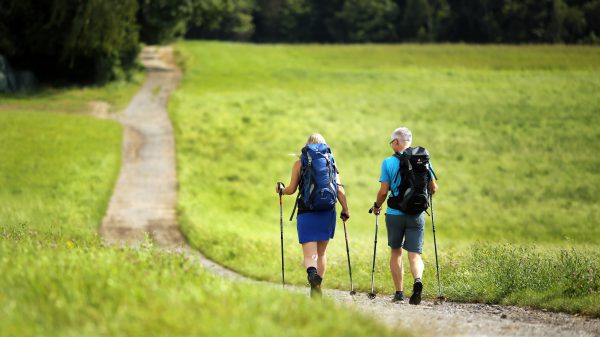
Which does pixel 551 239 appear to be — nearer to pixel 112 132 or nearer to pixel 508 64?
pixel 112 132

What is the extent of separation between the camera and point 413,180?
11672mm

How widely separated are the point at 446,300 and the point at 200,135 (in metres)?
24.9

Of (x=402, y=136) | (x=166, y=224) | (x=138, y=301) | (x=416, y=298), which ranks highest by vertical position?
(x=402, y=136)

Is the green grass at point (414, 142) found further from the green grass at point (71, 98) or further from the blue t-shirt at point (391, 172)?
the green grass at point (71, 98)

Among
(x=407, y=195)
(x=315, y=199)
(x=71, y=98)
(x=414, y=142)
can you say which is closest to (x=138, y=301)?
(x=315, y=199)

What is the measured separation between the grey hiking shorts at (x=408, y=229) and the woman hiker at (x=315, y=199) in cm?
78

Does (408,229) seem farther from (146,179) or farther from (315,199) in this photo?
(146,179)

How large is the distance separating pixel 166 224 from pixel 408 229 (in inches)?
533

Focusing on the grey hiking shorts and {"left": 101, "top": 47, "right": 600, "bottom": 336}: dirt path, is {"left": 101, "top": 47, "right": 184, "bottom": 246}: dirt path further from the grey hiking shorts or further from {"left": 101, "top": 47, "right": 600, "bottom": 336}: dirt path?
the grey hiking shorts

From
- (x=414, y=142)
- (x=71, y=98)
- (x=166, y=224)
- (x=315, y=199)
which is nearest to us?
(x=315, y=199)

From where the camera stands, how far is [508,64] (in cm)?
5581

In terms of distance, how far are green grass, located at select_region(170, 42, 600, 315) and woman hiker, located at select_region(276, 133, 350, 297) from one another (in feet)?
8.30

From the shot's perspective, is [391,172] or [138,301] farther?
[391,172]

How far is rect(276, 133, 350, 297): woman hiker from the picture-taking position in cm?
1160
